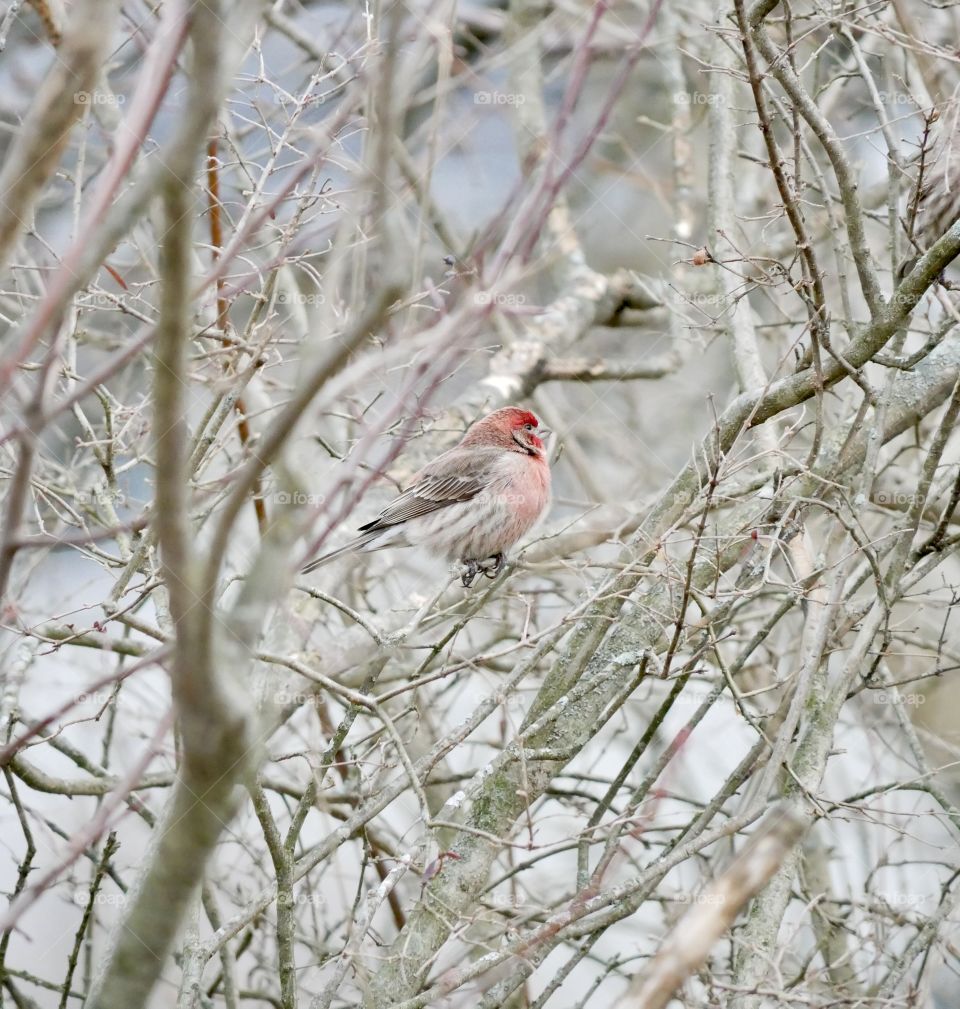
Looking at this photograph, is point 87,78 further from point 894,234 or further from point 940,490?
point 940,490

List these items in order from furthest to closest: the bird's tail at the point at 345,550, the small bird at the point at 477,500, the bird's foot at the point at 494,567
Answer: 1. the small bird at the point at 477,500
2. the bird's foot at the point at 494,567
3. the bird's tail at the point at 345,550

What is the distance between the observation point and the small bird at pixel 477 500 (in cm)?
632

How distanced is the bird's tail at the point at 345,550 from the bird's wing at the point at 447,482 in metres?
0.23

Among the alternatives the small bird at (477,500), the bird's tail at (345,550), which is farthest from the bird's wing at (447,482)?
the bird's tail at (345,550)

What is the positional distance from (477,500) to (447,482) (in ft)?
0.67

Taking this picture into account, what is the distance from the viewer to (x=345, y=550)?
591 cm

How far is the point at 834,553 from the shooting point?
526cm

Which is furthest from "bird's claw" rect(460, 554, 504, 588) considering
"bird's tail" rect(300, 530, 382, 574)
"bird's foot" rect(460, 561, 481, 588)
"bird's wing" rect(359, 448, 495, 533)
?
"bird's tail" rect(300, 530, 382, 574)

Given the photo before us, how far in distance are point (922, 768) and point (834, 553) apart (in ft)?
3.44

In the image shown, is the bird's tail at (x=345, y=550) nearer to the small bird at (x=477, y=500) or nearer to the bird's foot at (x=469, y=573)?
the small bird at (x=477, y=500)

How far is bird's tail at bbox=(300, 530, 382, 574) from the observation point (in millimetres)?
5766

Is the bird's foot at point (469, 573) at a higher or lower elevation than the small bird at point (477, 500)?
lower

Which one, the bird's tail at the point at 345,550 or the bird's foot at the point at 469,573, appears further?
the bird's foot at the point at 469,573

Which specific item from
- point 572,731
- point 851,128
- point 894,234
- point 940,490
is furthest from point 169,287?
point 851,128
